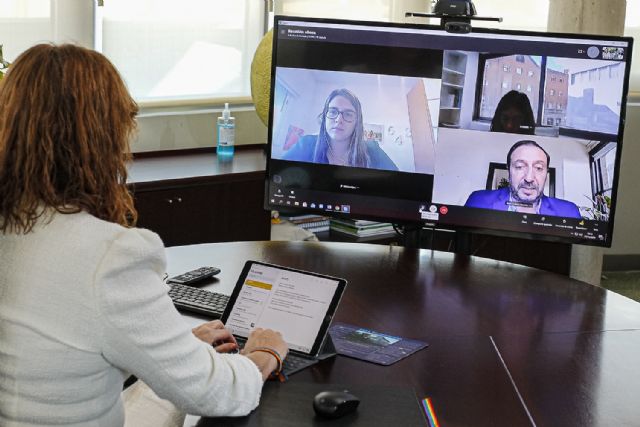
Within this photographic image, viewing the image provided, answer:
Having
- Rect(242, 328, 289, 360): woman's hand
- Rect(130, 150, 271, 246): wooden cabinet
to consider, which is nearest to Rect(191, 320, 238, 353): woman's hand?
Rect(242, 328, 289, 360): woman's hand

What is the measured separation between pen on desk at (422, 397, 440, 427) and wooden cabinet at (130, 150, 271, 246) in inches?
67.6

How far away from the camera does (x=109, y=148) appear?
1578mm

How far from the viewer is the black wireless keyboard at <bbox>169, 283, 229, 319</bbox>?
7.27ft

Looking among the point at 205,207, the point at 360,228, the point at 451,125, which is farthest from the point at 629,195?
the point at 451,125

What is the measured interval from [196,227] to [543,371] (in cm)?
180

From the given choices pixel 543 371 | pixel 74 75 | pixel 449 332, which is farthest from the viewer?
pixel 449 332

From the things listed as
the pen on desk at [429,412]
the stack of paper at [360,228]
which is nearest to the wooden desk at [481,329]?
the pen on desk at [429,412]

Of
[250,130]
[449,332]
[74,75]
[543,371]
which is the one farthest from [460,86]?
[250,130]

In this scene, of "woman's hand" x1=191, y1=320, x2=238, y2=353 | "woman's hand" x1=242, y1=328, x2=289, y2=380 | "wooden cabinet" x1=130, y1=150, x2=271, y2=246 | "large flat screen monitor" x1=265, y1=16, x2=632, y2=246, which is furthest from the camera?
"wooden cabinet" x1=130, y1=150, x2=271, y2=246

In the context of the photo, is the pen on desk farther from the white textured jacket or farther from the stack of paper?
the stack of paper

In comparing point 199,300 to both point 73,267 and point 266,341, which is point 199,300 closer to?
point 266,341

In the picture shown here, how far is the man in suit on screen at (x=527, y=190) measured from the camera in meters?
2.64

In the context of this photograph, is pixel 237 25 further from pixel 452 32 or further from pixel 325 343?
pixel 325 343

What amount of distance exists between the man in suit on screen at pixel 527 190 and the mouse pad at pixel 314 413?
969mm
